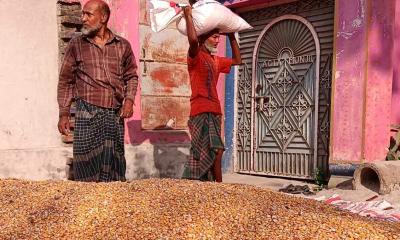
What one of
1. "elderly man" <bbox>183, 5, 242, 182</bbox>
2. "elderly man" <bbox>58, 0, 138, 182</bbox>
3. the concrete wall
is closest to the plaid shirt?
"elderly man" <bbox>58, 0, 138, 182</bbox>

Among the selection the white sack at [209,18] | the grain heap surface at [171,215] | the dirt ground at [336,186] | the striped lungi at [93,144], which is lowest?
the dirt ground at [336,186]

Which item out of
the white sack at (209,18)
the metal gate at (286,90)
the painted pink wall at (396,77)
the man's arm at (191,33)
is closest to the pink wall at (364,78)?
the painted pink wall at (396,77)

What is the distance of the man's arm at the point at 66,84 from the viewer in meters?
3.67

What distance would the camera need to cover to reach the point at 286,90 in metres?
6.27

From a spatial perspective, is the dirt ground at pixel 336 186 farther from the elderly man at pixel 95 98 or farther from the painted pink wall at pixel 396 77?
the elderly man at pixel 95 98

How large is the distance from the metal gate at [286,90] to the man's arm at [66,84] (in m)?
3.28

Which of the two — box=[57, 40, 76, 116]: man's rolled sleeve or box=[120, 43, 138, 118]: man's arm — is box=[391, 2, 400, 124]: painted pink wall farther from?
box=[57, 40, 76, 116]: man's rolled sleeve

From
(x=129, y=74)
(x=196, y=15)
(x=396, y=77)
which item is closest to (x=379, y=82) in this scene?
(x=396, y=77)

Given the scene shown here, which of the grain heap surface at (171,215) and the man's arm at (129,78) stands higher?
the man's arm at (129,78)

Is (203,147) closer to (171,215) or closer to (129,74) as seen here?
(129,74)

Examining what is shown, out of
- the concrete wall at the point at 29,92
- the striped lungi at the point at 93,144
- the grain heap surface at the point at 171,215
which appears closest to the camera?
the grain heap surface at the point at 171,215

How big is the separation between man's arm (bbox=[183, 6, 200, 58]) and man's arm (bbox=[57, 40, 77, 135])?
0.99m

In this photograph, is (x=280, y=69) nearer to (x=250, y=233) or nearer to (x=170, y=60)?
(x=170, y=60)

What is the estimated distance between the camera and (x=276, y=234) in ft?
6.82
